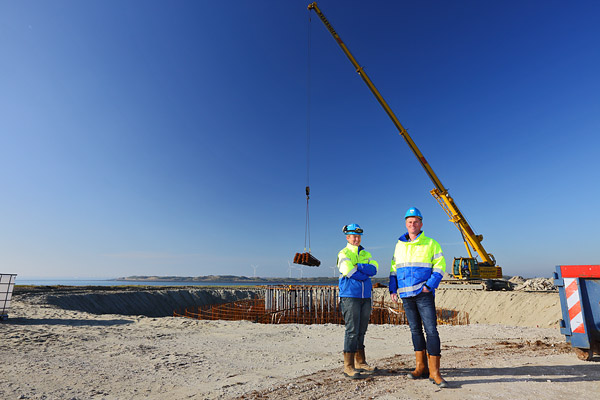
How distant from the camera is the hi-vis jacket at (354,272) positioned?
4.29 metres

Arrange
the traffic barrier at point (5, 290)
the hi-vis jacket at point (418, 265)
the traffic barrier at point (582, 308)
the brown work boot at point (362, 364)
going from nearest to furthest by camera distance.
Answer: the hi-vis jacket at point (418, 265)
the brown work boot at point (362, 364)
the traffic barrier at point (582, 308)
the traffic barrier at point (5, 290)

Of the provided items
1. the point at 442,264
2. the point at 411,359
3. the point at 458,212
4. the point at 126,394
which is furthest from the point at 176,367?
the point at 458,212

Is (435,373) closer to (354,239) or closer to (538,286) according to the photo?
(354,239)

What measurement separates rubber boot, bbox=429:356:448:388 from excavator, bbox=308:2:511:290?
81.0 ft

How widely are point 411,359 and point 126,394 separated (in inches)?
180

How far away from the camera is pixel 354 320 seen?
4281 millimetres

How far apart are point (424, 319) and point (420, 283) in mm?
468

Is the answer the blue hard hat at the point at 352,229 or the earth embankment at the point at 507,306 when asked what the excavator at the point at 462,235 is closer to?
the earth embankment at the point at 507,306

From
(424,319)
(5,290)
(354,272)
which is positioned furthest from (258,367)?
(5,290)

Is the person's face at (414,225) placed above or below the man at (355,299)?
above

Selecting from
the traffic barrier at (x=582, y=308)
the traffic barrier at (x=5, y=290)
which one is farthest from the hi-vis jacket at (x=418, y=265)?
the traffic barrier at (x=5, y=290)

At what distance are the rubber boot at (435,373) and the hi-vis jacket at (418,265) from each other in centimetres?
79

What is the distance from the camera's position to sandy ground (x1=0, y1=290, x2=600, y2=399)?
144 inches

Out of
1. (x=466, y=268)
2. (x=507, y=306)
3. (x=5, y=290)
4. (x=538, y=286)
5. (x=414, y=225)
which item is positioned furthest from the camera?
(x=538, y=286)
